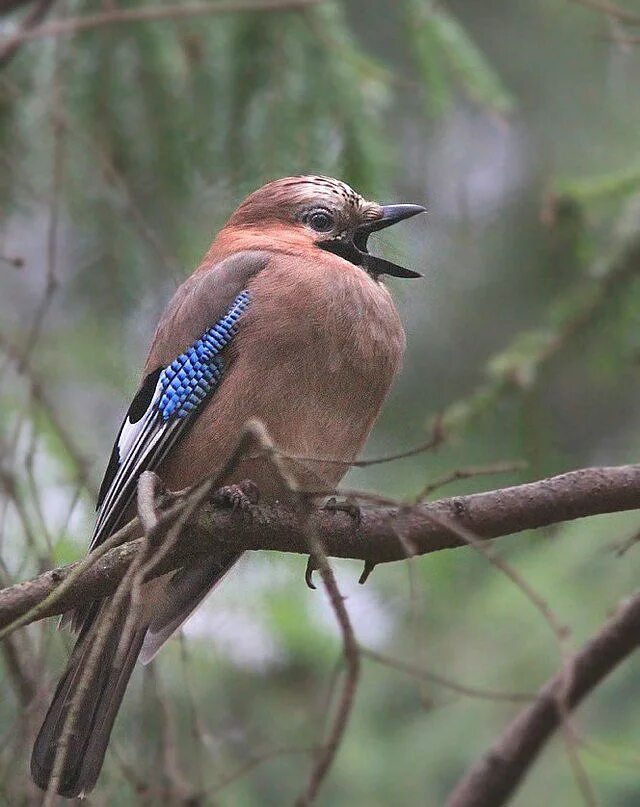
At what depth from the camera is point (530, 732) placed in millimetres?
3064

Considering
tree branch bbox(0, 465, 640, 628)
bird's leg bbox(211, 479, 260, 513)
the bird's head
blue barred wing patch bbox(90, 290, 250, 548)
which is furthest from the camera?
the bird's head

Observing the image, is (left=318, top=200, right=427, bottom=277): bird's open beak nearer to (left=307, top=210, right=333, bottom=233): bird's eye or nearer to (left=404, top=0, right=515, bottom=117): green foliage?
(left=307, top=210, right=333, bottom=233): bird's eye

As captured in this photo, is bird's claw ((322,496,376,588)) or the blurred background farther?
the blurred background

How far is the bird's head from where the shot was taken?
11.6ft

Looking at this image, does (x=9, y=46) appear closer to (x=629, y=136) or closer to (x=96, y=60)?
(x=96, y=60)

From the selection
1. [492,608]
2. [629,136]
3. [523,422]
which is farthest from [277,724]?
[629,136]

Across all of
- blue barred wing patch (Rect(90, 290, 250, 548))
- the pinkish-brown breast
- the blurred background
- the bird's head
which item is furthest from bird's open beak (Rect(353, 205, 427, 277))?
blue barred wing patch (Rect(90, 290, 250, 548))

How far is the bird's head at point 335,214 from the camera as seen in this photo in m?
3.53

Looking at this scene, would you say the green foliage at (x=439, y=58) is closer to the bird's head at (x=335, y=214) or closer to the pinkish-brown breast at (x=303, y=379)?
the bird's head at (x=335, y=214)

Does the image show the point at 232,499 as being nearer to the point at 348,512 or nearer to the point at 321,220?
the point at 348,512

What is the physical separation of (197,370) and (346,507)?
613 millimetres

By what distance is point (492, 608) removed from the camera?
4164 millimetres

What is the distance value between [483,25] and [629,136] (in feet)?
3.29

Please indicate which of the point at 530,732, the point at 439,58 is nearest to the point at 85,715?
the point at 530,732
